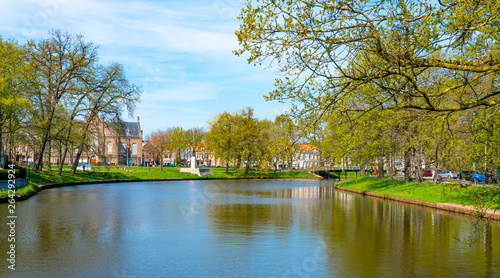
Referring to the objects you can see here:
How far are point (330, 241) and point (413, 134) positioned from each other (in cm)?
1987

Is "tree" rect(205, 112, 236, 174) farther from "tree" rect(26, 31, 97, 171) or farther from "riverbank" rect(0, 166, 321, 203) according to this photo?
"tree" rect(26, 31, 97, 171)

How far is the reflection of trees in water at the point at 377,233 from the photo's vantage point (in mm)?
12070

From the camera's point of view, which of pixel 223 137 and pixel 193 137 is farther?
pixel 193 137

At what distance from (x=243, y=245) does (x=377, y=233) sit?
6.20 metres

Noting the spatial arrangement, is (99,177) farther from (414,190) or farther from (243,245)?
(243,245)

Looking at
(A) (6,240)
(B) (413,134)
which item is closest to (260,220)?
(A) (6,240)

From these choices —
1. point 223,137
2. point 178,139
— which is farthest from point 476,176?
point 178,139

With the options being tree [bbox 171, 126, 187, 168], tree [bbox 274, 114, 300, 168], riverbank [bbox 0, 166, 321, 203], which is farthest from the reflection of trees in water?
tree [bbox 171, 126, 187, 168]

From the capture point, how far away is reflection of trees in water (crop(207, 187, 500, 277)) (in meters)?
12.1

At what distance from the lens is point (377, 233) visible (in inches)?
695

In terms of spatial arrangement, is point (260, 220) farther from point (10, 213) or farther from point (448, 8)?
point (448, 8)

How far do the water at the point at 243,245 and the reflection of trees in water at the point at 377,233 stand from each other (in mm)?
37

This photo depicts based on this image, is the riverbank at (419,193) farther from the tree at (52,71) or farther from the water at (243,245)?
the tree at (52,71)

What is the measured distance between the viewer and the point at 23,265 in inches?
456
